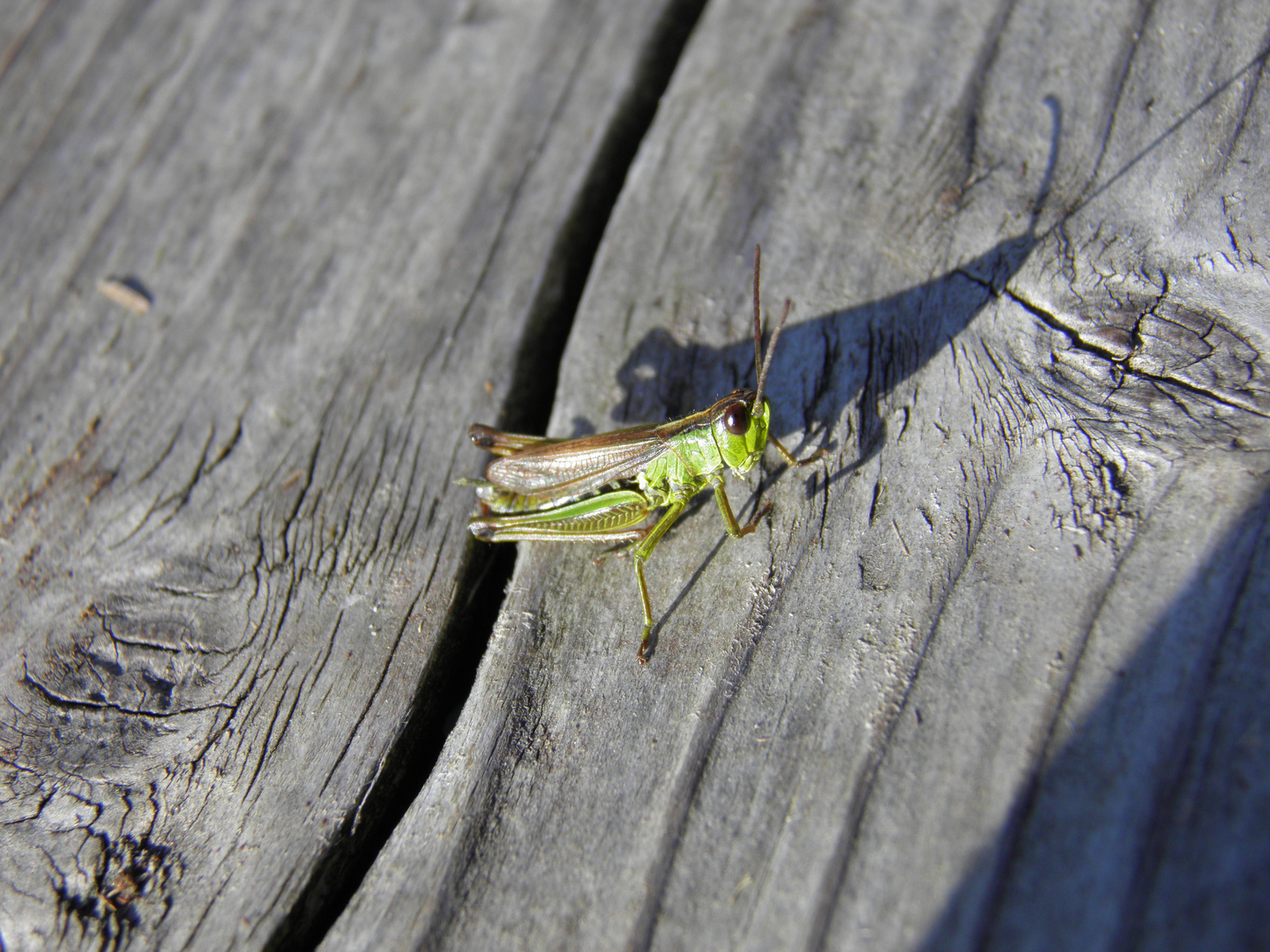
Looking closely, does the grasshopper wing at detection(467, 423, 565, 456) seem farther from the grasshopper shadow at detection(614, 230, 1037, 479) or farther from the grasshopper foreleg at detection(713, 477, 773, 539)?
the grasshopper foreleg at detection(713, 477, 773, 539)

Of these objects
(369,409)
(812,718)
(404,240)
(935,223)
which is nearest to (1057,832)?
(812,718)

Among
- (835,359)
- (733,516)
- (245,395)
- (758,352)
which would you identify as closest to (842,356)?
(835,359)

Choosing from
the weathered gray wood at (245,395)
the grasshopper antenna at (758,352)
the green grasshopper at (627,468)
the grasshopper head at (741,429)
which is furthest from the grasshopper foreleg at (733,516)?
the weathered gray wood at (245,395)

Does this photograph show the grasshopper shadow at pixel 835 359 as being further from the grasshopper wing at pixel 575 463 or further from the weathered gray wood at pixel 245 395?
the weathered gray wood at pixel 245 395

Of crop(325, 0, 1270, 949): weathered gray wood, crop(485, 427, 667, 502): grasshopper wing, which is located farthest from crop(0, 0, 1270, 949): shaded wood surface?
crop(485, 427, 667, 502): grasshopper wing

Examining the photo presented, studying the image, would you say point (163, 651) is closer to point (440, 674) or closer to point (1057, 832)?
point (440, 674)

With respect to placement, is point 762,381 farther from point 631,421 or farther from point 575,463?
point 575,463
